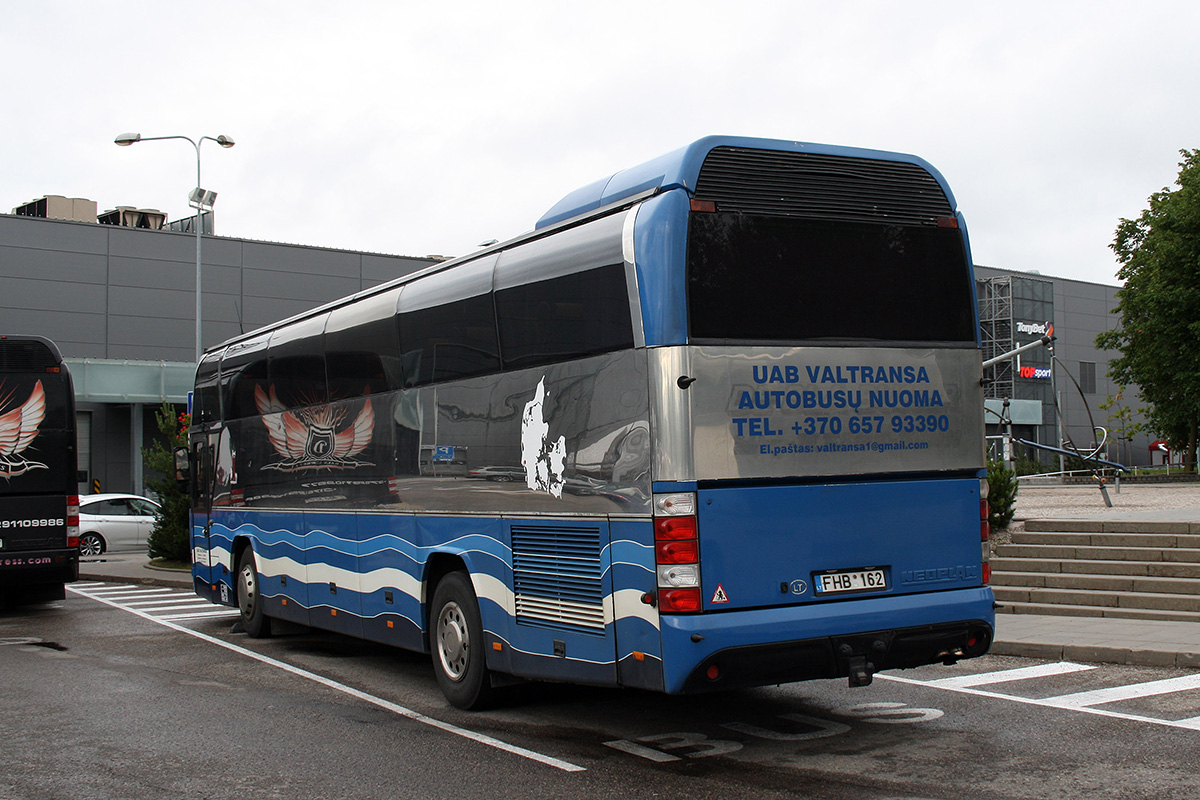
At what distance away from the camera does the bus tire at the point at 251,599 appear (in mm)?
13758

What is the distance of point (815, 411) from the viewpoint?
730 cm

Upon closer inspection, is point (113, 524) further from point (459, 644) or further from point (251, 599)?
point (459, 644)

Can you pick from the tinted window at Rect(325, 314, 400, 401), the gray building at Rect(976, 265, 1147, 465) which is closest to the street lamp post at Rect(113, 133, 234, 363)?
the tinted window at Rect(325, 314, 400, 401)

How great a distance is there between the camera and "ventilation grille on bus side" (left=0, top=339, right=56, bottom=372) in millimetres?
16703

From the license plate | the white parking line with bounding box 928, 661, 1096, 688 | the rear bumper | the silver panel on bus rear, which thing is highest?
the silver panel on bus rear

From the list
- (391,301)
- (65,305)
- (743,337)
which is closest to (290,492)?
(391,301)

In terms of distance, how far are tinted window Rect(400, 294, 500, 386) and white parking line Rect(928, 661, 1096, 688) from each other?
459 centimetres

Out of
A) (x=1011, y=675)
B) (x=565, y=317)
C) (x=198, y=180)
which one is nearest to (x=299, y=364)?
(x=565, y=317)

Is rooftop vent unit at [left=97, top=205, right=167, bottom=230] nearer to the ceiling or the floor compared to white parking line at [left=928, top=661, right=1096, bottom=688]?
nearer to the ceiling

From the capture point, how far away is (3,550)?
53.3 ft

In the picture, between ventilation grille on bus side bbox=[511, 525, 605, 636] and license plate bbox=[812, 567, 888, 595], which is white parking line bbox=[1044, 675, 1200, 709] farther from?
ventilation grille on bus side bbox=[511, 525, 605, 636]

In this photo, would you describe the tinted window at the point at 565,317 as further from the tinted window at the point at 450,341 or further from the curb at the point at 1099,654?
the curb at the point at 1099,654

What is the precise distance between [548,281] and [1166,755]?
4.79 m

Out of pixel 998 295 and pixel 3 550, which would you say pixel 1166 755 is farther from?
pixel 998 295
